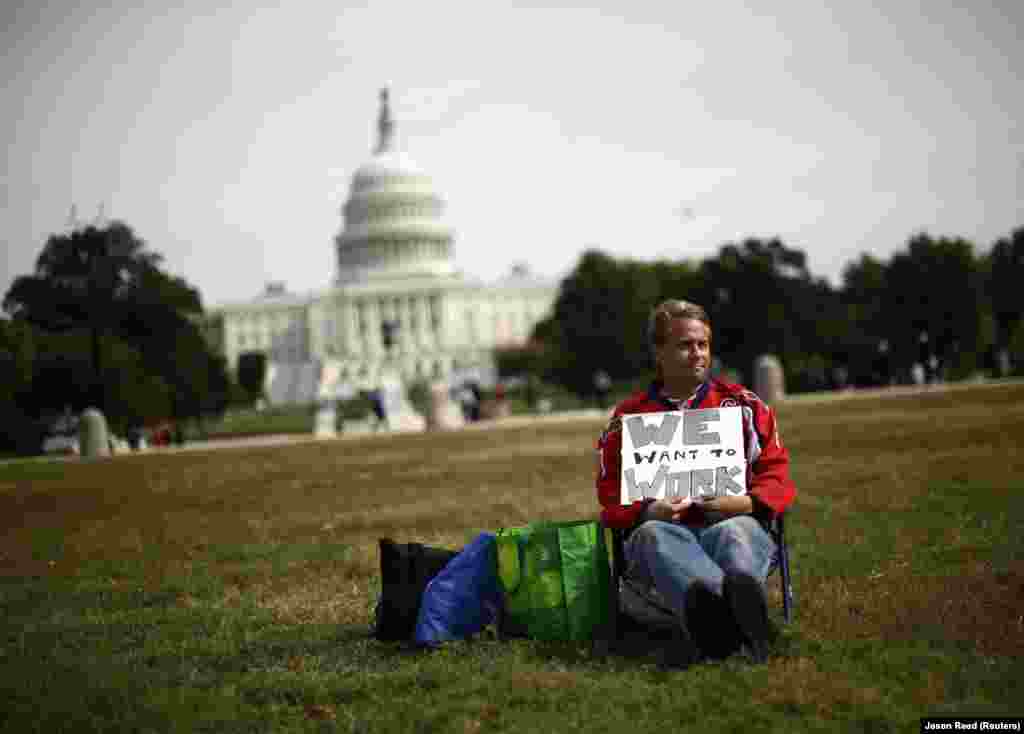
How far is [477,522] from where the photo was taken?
1028 cm

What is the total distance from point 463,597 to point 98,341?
3156 cm

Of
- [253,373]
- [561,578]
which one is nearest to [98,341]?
[561,578]

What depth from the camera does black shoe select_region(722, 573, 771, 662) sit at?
16.5 ft

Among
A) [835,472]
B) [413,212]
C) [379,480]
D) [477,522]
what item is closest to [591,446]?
[379,480]

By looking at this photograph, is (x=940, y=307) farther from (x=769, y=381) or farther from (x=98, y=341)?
(x=98, y=341)

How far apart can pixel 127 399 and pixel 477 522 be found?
104ft

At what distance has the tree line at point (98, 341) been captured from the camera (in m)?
31.6

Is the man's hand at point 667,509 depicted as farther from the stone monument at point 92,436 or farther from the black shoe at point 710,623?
the stone monument at point 92,436

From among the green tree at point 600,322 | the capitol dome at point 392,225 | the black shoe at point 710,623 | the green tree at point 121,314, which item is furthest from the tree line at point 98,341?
the capitol dome at point 392,225

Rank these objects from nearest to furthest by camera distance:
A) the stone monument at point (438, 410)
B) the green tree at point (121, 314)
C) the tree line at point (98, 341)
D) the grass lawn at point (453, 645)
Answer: the grass lawn at point (453, 645) → the green tree at point (121, 314) → the tree line at point (98, 341) → the stone monument at point (438, 410)

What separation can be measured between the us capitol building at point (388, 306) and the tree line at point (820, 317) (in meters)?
55.1

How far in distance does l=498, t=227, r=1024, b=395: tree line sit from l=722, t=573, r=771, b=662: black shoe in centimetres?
5491

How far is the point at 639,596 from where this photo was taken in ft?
18.8

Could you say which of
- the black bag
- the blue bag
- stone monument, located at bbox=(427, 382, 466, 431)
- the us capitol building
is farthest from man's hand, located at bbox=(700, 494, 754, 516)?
the us capitol building
